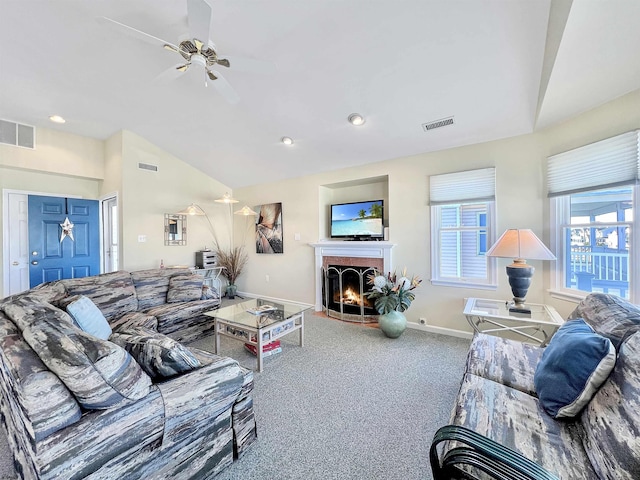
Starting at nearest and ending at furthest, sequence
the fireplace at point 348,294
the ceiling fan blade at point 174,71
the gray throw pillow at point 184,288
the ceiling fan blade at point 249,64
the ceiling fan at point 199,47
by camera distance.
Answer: the ceiling fan at point 199,47 → the ceiling fan blade at point 249,64 → the ceiling fan blade at point 174,71 → the gray throw pillow at point 184,288 → the fireplace at point 348,294

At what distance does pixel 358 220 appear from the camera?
416 cm

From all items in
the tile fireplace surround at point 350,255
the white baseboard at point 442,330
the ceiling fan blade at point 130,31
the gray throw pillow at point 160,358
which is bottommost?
the white baseboard at point 442,330

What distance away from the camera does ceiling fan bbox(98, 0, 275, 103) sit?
65.4 inches

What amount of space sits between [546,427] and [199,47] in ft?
10.3

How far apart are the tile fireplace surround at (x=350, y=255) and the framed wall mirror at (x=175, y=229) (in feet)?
8.47

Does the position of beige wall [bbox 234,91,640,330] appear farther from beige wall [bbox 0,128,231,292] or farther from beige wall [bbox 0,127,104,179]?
beige wall [bbox 0,127,104,179]

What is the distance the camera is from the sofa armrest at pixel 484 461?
2.64 feet

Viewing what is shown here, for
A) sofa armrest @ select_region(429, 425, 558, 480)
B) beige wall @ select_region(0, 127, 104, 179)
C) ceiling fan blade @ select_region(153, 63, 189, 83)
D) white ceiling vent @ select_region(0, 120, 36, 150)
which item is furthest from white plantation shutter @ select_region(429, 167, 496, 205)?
white ceiling vent @ select_region(0, 120, 36, 150)

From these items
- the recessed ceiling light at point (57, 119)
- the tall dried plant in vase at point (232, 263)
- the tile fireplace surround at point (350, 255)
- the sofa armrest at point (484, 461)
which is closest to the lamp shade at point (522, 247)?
the tile fireplace surround at point (350, 255)

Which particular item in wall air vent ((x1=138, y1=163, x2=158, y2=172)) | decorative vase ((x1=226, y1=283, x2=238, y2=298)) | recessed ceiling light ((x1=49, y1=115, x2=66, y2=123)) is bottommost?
decorative vase ((x1=226, y1=283, x2=238, y2=298))

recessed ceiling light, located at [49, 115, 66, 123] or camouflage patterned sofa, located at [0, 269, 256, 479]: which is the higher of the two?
recessed ceiling light, located at [49, 115, 66, 123]

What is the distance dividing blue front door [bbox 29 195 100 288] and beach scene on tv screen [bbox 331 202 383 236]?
4.39 m

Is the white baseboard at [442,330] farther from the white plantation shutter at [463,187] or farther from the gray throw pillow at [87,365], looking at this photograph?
the gray throw pillow at [87,365]

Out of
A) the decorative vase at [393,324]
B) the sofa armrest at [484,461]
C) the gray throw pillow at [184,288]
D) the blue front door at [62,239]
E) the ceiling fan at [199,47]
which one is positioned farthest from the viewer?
the blue front door at [62,239]
